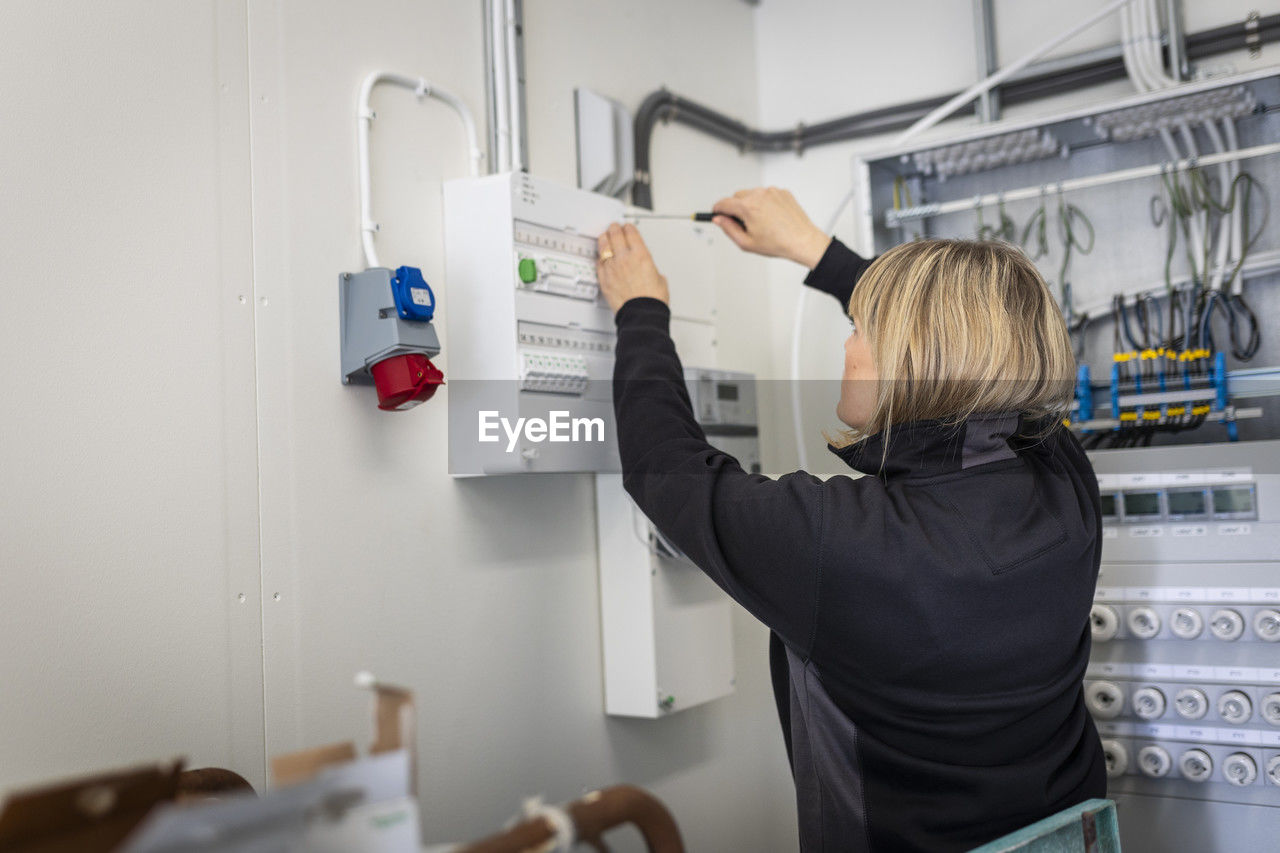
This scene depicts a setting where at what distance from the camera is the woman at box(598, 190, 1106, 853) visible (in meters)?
1.15

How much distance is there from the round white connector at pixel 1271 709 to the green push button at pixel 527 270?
4.51ft

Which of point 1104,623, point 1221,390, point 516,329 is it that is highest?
point 516,329

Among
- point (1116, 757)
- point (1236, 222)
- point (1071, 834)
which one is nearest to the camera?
point (1071, 834)

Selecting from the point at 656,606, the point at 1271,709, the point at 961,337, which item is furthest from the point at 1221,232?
the point at 656,606

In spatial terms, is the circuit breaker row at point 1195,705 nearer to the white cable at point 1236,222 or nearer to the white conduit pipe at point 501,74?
the white cable at point 1236,222

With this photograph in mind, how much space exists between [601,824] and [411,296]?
87cm

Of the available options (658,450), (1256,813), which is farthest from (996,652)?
(1256,813)

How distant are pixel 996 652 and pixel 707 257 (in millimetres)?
1143

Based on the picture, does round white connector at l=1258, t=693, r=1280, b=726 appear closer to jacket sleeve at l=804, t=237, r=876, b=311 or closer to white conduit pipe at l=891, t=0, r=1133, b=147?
jacket sleeve at l=804, t=237, r=876, b=311

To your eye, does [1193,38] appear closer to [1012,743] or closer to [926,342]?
[926,342]

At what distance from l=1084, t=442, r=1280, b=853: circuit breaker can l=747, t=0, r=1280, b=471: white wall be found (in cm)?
71

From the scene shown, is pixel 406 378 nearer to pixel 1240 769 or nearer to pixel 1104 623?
pixel 1104 623

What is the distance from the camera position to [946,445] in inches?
47.8

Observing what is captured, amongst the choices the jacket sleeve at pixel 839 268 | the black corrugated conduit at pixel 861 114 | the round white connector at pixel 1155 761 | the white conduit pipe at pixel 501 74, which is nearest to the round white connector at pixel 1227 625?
the round white connector at pixel 1155 761
